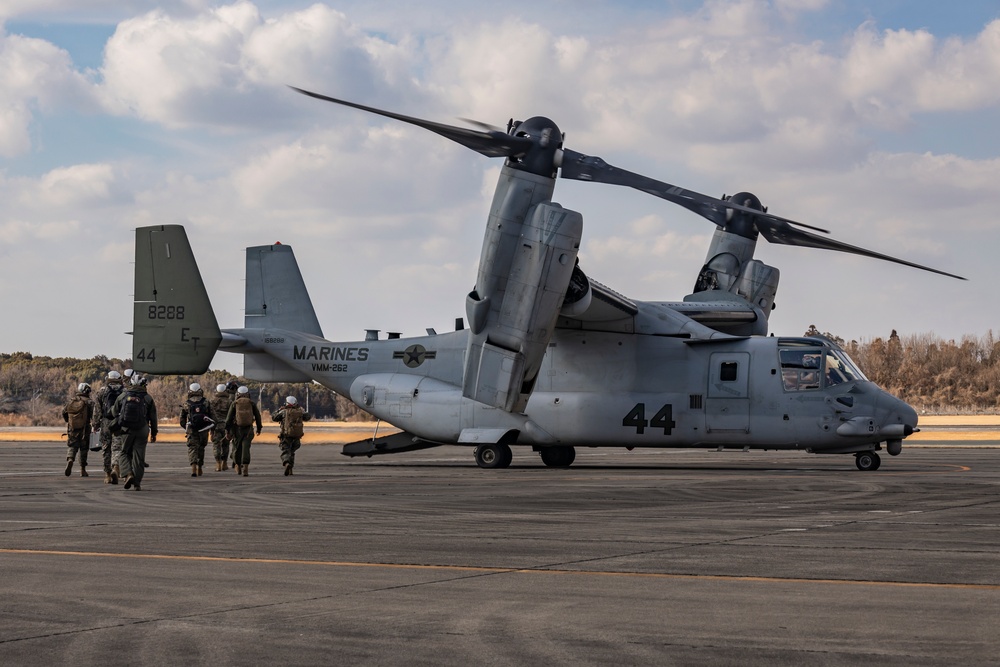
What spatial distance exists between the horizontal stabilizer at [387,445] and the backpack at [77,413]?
686 cm

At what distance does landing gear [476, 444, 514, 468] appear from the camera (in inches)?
1067

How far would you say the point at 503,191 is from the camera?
77.0 ft

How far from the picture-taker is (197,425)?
989 inches

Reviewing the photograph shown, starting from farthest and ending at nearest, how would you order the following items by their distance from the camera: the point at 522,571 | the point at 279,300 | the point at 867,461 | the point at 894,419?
the point at 279,300 < the point at 867,461 < the point at 894,419 < the point at 522,571

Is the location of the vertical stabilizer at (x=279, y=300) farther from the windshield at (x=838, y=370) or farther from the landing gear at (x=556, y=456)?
the windshield at (x=838, y=370)

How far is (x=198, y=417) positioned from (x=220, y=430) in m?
2.47

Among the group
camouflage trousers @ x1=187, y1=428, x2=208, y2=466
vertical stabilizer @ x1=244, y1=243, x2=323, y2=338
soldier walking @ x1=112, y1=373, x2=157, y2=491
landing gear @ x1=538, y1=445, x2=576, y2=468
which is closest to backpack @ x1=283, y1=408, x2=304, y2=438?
camouflage trousers @ x1=187, y1=428, x2=208, y2=466

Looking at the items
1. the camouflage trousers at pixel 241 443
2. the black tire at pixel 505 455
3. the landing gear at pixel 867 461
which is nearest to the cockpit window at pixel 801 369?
the landing gear at pixel 867 461

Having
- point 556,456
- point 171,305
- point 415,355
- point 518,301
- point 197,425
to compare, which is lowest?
point 556,456

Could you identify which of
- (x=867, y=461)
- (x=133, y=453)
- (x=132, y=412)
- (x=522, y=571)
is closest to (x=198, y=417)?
(x=133, y=453)

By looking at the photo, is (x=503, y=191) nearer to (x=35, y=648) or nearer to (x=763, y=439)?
(x=763, y=439)

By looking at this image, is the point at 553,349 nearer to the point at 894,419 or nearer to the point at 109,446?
the point at 894,419

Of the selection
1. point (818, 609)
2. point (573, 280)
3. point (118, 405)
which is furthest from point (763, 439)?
point (818, 609)

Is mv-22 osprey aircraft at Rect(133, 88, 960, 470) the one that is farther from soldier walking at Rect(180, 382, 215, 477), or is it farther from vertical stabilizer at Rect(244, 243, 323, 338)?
soldier walking at Rect(180, 382, 215, 477)
